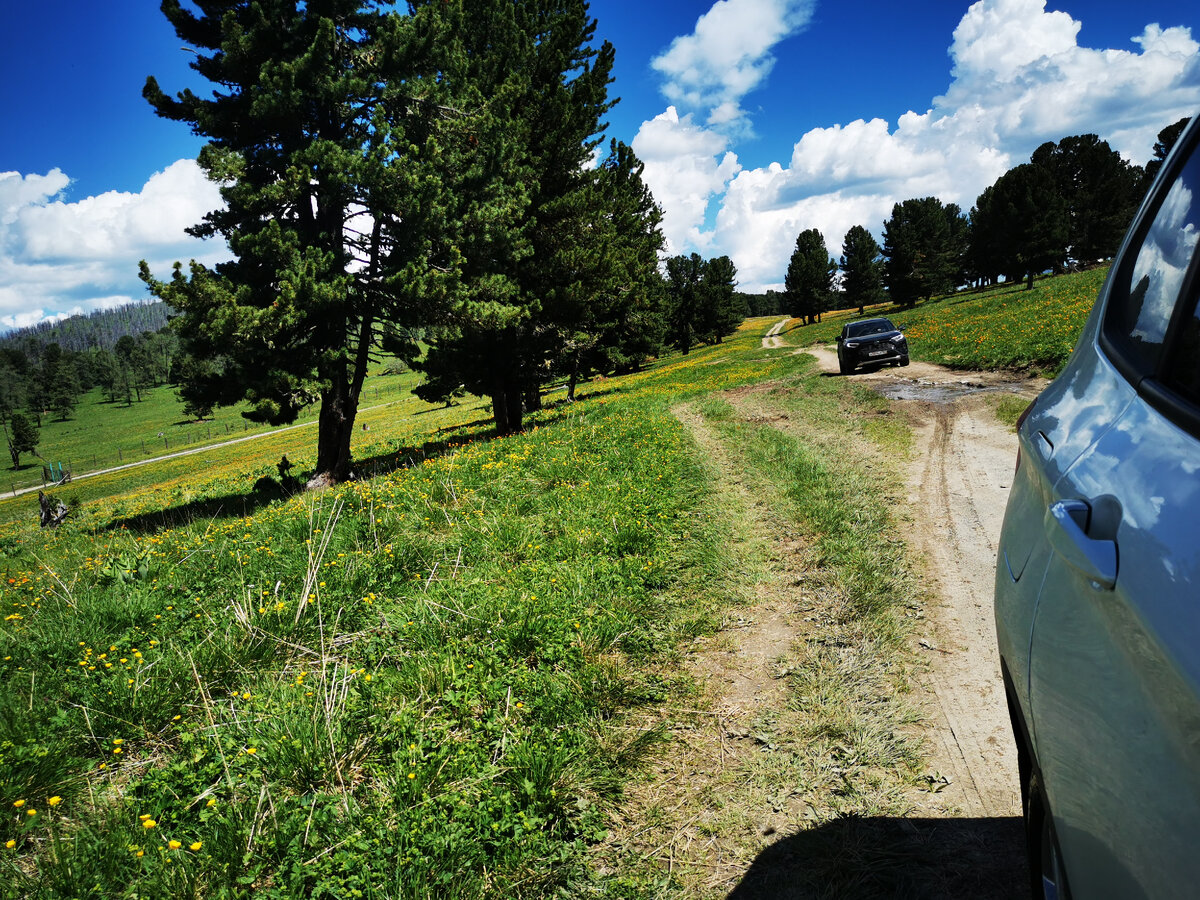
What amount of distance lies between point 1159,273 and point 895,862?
219 cm

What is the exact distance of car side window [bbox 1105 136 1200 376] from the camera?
4.30ft

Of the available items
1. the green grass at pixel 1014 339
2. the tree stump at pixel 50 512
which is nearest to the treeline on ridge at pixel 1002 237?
the green grass at pixel 1014 339

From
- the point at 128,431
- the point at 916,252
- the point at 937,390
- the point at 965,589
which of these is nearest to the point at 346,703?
the point at 965,589

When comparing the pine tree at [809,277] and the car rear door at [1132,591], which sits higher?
the pine tree at [809,277]

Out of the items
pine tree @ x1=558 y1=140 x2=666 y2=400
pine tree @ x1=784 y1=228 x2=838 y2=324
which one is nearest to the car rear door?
pine tree @ x1=558 y1=140 x2=666 y2=400

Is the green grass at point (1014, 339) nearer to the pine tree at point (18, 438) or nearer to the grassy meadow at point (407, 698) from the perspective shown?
the grassy meadow at point (407, 698)

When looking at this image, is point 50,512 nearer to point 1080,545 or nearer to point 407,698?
point 407,698

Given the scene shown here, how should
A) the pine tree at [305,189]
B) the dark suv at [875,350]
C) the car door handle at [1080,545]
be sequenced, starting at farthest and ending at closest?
the dark suv at [875,350]
the pine tree at [305,189]
the car door handle at [1080,545]

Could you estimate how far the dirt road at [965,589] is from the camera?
8.78 ft

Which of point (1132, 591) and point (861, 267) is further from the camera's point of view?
point (861, 267)

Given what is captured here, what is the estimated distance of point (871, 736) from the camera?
302 cm

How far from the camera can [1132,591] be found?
0.94 metres

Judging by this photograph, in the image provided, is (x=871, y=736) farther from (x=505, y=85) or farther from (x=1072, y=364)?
(x=505, y=85)

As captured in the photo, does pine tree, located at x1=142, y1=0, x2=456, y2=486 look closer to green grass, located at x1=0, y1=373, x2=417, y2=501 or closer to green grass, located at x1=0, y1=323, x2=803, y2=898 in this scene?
green grass, located at x1=0, y1=323, x2=803, y2=898
